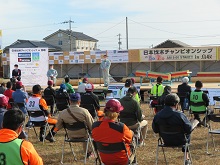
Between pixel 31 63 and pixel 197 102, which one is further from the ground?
pixel 31 63

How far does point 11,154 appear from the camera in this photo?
9.03ft

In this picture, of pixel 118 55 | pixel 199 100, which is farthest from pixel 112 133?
pixel 118 55

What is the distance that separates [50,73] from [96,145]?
15.1m

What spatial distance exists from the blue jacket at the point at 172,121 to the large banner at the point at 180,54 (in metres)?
20.1

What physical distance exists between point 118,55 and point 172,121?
2177cm

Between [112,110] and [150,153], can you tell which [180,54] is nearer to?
[150,153]

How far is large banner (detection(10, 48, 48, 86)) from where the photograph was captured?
2030 cm

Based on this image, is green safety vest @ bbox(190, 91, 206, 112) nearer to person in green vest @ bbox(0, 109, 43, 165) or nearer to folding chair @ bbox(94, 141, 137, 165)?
folding chair @ bbox(94, 141, 137, 165)

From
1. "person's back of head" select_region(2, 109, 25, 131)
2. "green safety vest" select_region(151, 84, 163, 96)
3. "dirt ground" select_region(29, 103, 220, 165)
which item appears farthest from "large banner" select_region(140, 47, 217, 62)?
"person's back of head" select_region(2, 109, 25, 131)

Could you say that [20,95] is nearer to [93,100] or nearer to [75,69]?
[93,100]

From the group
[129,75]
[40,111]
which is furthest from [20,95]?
[129,75]

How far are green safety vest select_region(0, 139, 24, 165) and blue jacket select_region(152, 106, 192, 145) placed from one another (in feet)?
9.02

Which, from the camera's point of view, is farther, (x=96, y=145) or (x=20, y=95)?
(x=20, y=95)

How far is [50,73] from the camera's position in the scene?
19.3 m
